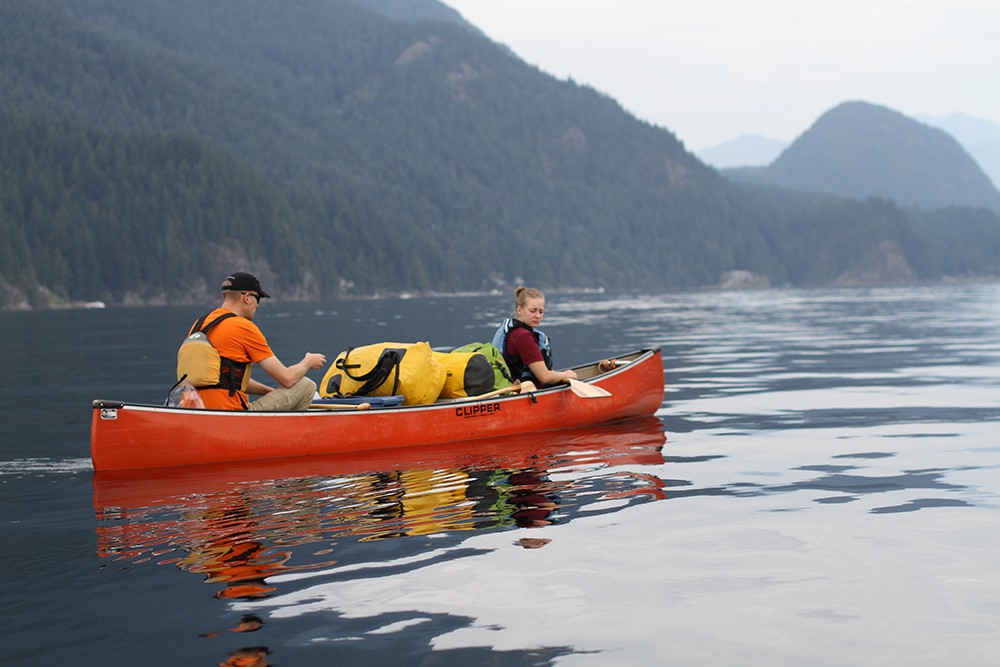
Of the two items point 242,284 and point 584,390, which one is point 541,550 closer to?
point 242,284

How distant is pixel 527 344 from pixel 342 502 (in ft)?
17.7

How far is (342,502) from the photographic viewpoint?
10953mm

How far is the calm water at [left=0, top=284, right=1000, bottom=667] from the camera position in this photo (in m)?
6.77

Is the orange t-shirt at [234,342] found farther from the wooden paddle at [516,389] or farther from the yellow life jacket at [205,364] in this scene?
the wooden paddle at [516,389]

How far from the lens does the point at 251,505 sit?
10922 millimetres

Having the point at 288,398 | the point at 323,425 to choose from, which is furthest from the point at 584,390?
the point at 288,398

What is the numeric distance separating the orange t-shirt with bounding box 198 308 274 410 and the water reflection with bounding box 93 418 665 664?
36.2 inches

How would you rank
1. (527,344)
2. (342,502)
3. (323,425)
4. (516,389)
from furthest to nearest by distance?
(527,344) → (516,389) → (323,425) → (342,502)

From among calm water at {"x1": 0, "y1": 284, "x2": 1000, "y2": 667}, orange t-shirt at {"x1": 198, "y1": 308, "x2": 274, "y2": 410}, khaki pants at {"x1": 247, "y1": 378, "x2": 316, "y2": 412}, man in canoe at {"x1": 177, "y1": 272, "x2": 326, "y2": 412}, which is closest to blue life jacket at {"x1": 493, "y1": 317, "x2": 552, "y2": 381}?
calm water at {"x1": 0, "y1": 284, "x2": 1000, "y2": 667}

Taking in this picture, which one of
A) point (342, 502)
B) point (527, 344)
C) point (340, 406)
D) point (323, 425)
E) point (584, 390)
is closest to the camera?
point (342, 502)

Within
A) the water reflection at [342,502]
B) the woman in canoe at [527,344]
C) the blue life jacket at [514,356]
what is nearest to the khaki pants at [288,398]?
the water reflection at [342,502]

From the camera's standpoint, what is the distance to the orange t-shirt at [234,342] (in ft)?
41.7

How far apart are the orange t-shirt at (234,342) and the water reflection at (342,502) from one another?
36.2 inches

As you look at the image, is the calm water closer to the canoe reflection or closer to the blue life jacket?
the canoe reflection
